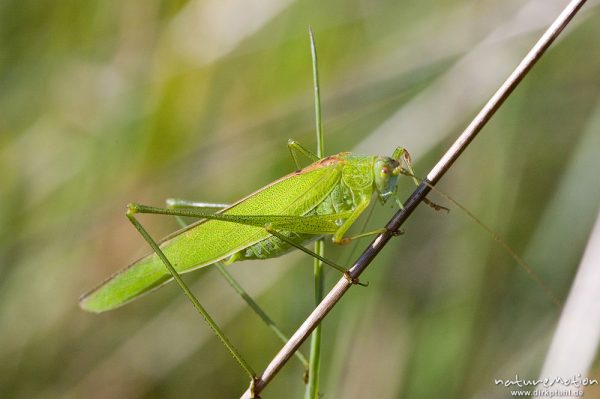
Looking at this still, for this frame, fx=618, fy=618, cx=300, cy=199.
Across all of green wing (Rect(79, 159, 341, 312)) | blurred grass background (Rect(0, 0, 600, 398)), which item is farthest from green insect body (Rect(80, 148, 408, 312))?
blurred grass background (Rect(0, 0, 600, 398))

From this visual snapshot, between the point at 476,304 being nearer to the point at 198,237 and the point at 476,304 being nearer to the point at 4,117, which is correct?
the point at 198,237

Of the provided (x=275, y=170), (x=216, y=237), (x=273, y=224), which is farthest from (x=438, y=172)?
(x=275, y=170)

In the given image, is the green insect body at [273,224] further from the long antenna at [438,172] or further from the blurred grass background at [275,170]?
the blurred grass background at [275,170]

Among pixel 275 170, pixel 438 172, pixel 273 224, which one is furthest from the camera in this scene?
pixel 275 170

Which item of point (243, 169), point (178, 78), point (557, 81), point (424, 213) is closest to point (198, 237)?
point (243, 169)

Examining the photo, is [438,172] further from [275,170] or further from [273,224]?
[275,170]

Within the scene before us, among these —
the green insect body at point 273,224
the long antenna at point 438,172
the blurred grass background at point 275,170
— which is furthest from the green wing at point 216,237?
the blurred grass background at point 275,170
